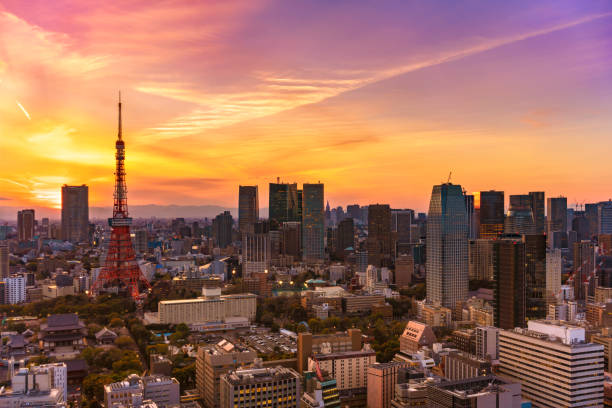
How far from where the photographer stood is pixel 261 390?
10133 millimetres

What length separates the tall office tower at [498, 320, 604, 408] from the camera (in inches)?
427

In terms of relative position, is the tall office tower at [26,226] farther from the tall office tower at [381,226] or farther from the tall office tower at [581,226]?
the tall office tower at [581,226]

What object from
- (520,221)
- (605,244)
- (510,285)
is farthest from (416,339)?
(605,244)

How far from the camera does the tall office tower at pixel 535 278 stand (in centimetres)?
1947

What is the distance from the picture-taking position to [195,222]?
189 feet

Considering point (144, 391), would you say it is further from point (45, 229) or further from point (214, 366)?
point (45, 229)

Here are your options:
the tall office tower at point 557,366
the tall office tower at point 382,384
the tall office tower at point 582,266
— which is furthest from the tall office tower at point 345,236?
the tall office tower at point 557,366

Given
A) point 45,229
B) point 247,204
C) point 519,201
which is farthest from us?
point 247,204

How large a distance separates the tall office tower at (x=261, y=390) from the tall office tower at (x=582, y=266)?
69.0 feet

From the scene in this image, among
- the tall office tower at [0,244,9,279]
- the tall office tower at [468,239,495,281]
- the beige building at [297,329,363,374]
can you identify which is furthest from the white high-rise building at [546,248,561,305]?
the tall office tower at [0,244,9,279]

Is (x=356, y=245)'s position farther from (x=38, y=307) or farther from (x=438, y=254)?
(x=38, y=307)

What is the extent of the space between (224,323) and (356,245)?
2744 cm

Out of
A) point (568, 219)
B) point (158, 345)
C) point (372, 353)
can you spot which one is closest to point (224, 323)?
point (158, 345)

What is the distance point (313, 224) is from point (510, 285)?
90.7 feet
